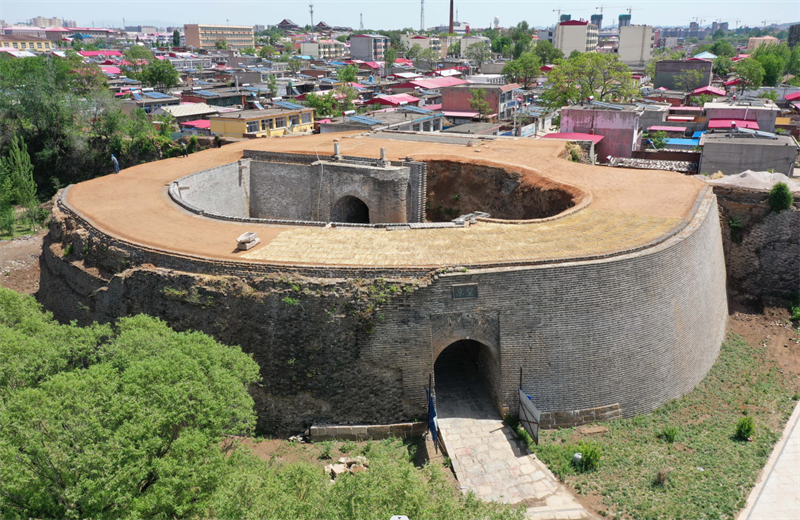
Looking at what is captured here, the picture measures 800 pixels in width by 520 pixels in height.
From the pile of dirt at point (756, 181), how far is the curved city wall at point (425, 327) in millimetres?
8571

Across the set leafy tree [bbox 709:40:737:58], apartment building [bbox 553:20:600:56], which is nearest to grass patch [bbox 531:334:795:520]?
apartment building [bbox 553:20:600:56]

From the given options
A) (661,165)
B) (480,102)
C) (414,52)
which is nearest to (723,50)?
(414,52)

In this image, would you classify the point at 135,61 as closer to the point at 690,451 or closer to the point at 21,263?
the point at 21,263

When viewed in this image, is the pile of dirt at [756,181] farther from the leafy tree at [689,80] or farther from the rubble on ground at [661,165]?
the leafy tree at [689,80]

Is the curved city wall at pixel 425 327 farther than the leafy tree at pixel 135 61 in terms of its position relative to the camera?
No

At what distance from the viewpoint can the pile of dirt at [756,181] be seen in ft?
78.1

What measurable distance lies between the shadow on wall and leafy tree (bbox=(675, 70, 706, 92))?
183 ft

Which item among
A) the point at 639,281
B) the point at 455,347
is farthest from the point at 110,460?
the point at 639,281

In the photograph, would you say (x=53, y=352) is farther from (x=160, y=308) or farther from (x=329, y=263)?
(x=329, y=263)

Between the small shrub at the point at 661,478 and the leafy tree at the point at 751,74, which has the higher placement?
the leafy tree at the point at 751,74

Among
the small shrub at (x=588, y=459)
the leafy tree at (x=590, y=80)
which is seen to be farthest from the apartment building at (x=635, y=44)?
the small shrub at (x=588, y=459)

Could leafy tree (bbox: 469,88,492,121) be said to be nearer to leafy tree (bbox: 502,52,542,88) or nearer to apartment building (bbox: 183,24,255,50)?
leafy tree (bbox: 502,52,542,88)

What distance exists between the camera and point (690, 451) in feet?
51.4

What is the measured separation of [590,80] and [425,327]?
42.1m
